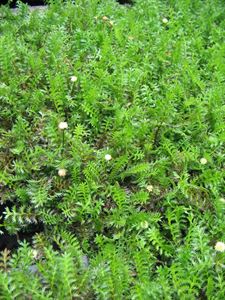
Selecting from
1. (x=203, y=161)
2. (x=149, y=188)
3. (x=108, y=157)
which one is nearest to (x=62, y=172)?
(x=108, y=157)

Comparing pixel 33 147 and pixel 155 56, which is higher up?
pixel 155 56

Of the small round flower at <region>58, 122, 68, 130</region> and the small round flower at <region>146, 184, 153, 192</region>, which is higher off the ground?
the small round flower at <region>58, 122, 68, 130</region>

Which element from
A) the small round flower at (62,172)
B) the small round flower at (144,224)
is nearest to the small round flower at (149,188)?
the small round flower at (144,224)

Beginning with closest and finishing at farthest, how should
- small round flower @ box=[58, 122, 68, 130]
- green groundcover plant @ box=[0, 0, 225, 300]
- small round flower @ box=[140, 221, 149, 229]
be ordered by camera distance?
green groundcover plant @ box=[0, 0, 225, 300] → small round flower @ box=[140, 221, 149, 229] → small round flower @ box=[58, 122, 68, 130]

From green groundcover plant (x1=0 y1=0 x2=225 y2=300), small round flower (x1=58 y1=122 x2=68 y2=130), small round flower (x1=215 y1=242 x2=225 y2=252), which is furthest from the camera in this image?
small round flower (x1=58 y1=122 x2=68 y2=130)

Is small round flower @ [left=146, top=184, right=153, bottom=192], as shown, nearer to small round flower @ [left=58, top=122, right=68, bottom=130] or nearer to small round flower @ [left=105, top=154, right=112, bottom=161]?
small round flower @ [left=105, top=154, right=112, bottom=161]

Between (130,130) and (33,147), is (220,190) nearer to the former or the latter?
(130,130)

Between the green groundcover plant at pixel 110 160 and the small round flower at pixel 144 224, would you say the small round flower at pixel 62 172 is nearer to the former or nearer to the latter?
the green groundcover plant at pixel 110 160

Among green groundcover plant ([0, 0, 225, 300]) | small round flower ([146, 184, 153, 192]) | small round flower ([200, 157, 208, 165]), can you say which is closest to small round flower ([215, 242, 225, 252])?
green groundcover plant ([0, 0, 225, 300])

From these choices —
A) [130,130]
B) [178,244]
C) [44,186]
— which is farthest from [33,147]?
[178,244]

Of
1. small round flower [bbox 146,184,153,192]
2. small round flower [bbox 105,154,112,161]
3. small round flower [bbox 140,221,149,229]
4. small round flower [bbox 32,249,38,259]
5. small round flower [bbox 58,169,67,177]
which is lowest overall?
small round flower [bbox 32,249,38,259]
